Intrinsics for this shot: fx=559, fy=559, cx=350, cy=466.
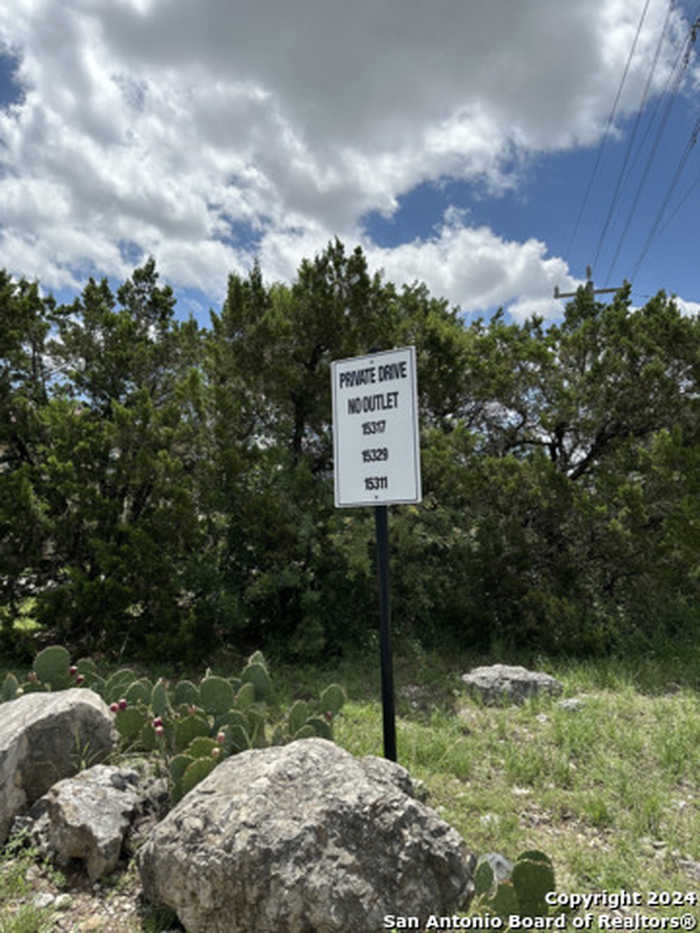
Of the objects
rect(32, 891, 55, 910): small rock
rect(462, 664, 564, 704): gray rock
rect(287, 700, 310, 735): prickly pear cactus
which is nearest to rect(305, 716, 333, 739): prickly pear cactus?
rect(287, 700, 310, 735): prickly pear cactus

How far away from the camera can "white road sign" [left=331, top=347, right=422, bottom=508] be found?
314 cm

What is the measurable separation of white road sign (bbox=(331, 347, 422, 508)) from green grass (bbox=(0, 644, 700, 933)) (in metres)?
1.95

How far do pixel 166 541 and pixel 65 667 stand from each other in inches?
113

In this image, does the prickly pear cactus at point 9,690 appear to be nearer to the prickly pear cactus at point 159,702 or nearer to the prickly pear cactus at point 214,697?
the prickly pear cactus at point 159,702

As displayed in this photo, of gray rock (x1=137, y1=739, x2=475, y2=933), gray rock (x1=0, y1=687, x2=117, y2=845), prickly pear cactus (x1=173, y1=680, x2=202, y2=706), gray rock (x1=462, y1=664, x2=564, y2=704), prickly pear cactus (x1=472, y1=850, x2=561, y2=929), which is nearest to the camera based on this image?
gray rock (x1=137, y1=739, x2=475, y2=933)

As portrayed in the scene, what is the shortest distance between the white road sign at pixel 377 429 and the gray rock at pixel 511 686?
325 cm

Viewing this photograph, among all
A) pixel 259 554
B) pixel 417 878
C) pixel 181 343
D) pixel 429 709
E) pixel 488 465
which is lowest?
pixel 429 709

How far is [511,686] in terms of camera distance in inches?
217

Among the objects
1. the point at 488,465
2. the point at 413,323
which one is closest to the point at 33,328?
the point at 413,323

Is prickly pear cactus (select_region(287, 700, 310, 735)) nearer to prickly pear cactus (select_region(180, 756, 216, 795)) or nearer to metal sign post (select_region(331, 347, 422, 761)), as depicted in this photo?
metal sign post (select_region(331, 347, 422, 761))

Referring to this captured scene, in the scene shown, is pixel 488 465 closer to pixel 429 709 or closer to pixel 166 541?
pixel 429 709

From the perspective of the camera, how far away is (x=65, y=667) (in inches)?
163

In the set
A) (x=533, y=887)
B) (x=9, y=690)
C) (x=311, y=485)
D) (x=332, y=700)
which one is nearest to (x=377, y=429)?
(x=332, y=700)

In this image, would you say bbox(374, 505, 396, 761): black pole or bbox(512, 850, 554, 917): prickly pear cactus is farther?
bbox(374, 505, 396, 761): black pole
